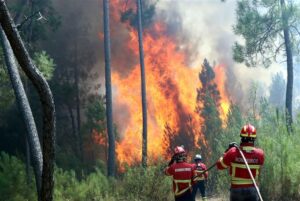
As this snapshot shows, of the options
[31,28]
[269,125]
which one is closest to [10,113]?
[31,28]

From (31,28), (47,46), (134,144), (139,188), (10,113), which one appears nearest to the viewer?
(139,188)

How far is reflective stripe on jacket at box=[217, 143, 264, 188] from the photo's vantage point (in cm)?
658

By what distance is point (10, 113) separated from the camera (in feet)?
83.7

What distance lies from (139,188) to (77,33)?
20616 mm

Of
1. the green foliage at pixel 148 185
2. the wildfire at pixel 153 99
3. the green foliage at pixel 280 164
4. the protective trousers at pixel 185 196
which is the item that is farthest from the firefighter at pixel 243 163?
the wildfire at pixel 153 99

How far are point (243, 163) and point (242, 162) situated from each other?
0.02 meters

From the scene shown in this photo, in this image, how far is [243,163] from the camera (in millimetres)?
6578

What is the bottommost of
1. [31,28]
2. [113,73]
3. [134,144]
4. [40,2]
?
[134,144]

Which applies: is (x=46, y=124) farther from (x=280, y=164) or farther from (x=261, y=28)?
(x=261, y=28)

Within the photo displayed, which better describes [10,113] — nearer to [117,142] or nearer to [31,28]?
[31,28]

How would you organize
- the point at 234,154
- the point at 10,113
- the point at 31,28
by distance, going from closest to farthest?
the point at 234,154, the point at 31,28, the point at 10,113

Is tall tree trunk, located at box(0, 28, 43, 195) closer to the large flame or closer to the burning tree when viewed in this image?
the burning tree

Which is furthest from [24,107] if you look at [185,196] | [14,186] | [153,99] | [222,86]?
[222,86]

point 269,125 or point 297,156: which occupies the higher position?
point 269,125
